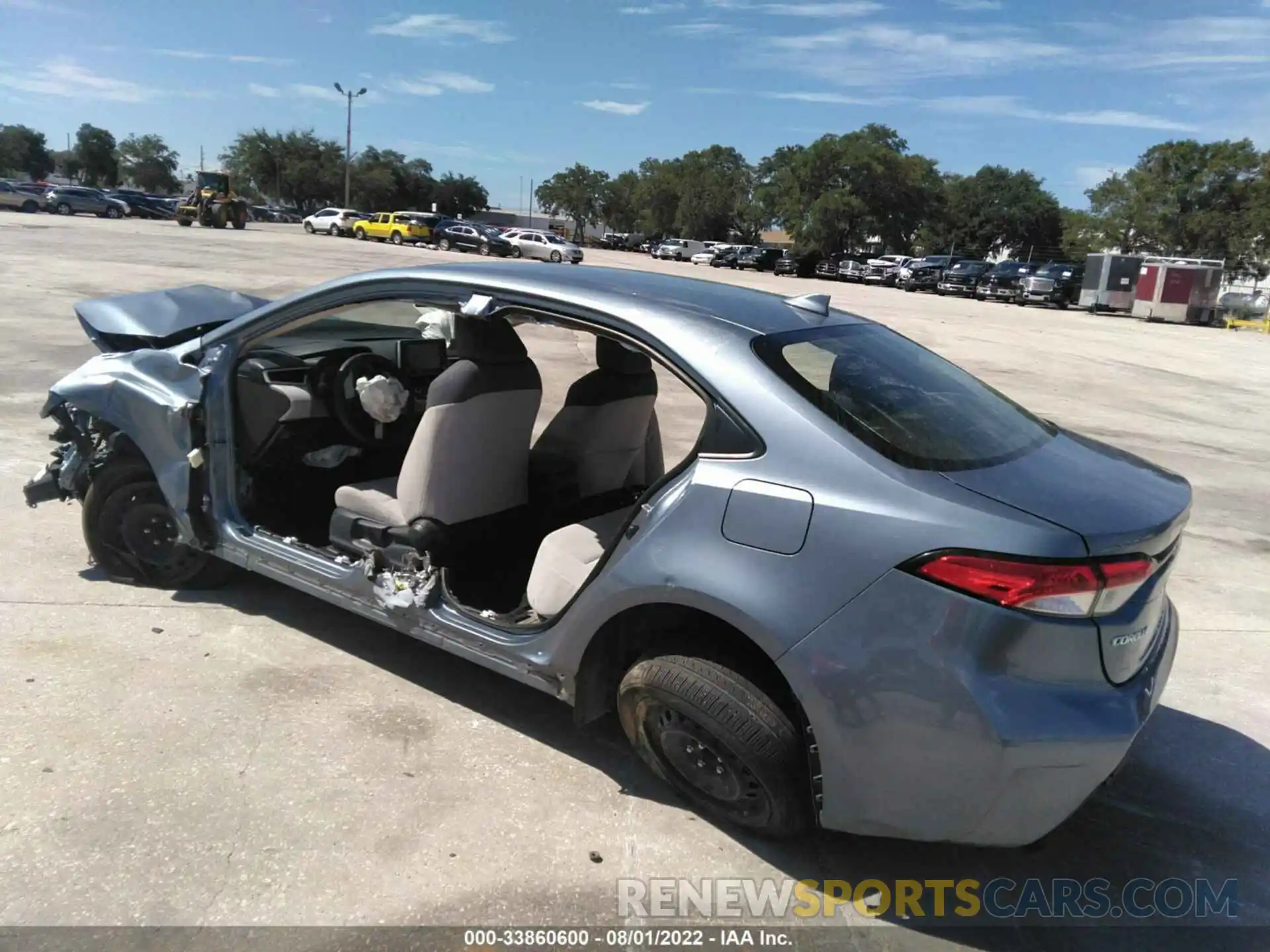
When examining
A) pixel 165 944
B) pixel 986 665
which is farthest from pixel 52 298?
pixel 986 665

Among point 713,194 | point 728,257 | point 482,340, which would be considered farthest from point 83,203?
point 482,340

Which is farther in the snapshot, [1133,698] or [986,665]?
[1133,698]

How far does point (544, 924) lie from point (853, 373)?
187cm

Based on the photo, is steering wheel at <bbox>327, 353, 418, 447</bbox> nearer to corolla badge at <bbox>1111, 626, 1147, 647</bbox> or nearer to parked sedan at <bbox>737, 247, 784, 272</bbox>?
corolla badge at <bbox>1111, 626, 1147, 647</bbox>

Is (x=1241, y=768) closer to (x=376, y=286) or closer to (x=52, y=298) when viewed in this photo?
(x=376, y=286)

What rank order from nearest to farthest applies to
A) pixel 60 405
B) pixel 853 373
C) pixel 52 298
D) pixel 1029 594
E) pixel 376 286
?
pixel 1029 594 < pixel 853 373 < pixel 376 286 < pixel 60 405 < pixel 52 298

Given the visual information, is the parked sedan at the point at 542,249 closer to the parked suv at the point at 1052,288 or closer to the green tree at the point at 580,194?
the parked suv at the point at 1052,288

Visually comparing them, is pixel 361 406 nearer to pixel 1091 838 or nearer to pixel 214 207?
pixel 1091 838

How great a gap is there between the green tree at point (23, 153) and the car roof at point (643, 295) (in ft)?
369

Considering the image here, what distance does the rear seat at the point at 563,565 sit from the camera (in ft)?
9.99

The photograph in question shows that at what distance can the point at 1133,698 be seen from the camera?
7.80 feet

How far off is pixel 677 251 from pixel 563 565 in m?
66.7

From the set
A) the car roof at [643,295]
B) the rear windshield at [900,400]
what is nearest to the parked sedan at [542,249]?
the car roof at [643,295]

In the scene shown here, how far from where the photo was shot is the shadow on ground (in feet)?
8.46
